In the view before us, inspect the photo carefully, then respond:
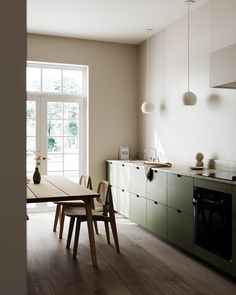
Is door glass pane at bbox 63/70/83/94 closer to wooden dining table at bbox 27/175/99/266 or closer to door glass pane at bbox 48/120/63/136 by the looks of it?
door glass pane at bbox 48/120/63/136

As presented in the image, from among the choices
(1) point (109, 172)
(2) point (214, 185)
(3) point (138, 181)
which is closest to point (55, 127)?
(1) point (109, 172)

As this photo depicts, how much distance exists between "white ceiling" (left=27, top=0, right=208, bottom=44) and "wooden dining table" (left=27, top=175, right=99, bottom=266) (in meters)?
2.25

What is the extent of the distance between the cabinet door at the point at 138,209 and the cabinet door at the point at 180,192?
76 centimetres

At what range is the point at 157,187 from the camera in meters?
4.19

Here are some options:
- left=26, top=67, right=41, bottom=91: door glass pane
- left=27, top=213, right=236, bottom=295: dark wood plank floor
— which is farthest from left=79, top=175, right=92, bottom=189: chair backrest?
left=26, top=67, right=41, bottom=91: door glass pane

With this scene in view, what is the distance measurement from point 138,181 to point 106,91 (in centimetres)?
198

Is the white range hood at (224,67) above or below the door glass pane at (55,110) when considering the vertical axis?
above

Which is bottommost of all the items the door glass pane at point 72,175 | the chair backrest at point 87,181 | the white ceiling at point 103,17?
the door glass pane at point 72,175

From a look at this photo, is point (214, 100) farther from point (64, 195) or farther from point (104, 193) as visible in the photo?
point (64, 195)

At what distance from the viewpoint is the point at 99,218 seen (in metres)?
3.62

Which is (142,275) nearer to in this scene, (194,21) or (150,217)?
(150,217)

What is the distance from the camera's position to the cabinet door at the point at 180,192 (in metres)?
3.50

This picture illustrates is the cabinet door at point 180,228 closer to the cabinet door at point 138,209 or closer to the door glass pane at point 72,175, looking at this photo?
the cabinet door at point 138,209

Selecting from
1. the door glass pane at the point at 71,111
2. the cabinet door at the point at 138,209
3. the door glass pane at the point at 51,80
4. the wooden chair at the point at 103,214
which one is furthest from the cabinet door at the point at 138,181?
the door glass pane at the point at 51,80
